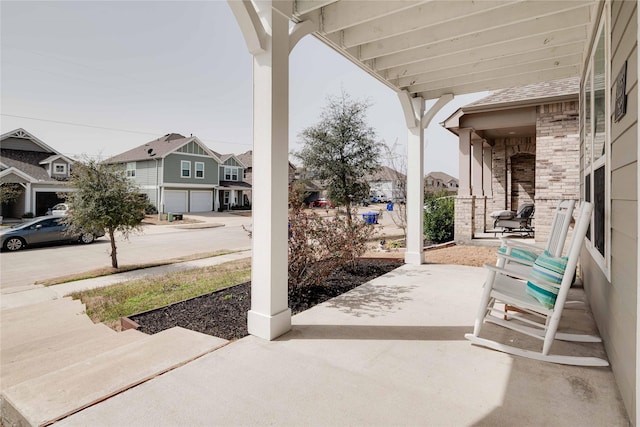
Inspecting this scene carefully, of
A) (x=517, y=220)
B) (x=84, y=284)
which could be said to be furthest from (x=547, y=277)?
(x=84, y=284)

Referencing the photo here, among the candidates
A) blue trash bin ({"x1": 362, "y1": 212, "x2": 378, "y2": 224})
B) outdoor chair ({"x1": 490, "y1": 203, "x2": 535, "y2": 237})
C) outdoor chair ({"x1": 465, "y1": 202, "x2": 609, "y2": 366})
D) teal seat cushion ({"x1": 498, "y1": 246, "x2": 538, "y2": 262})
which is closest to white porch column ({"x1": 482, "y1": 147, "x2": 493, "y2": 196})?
outdoor chair ({"x1": 490, "y1": 203, "x2": 535, "y2": 237})

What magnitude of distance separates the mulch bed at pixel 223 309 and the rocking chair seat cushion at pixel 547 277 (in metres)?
2.17

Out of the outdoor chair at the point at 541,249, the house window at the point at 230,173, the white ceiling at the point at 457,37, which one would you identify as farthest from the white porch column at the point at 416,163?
the house window at the point at 230,173

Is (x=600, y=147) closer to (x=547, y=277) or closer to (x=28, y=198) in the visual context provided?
(x=547, y=277)

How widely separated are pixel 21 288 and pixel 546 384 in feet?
28.3

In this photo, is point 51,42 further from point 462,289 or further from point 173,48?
point 462,289

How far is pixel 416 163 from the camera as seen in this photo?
5676 millimetres

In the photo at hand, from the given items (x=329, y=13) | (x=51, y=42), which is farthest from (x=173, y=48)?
(x=329, y=13)

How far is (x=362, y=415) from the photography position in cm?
176

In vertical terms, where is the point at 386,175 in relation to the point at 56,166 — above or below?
below

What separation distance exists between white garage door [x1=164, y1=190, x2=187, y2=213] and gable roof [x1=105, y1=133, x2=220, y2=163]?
2690mm

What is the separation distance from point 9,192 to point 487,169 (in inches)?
848

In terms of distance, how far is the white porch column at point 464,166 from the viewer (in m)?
8.77

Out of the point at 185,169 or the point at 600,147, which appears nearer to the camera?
the point at 600,147
